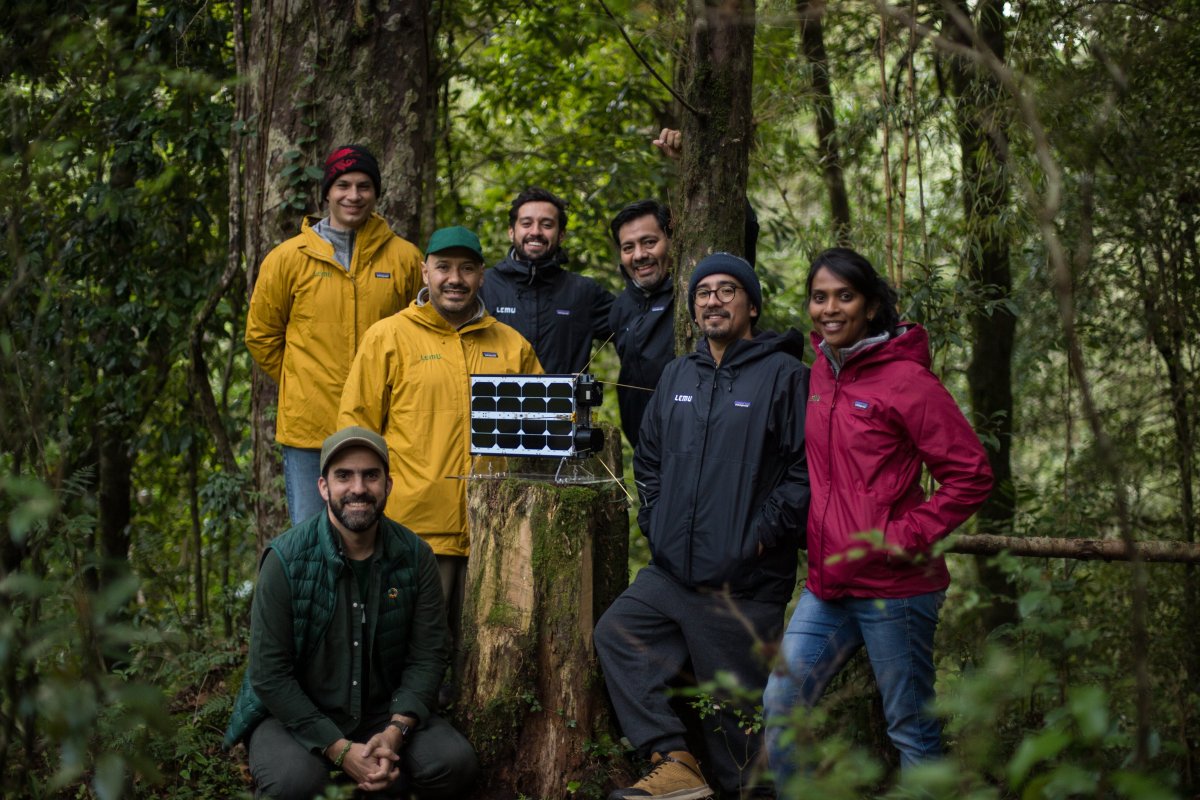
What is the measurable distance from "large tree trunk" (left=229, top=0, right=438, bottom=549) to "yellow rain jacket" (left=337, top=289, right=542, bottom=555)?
1.63 metres

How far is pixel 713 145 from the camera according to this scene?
A: 504 cm

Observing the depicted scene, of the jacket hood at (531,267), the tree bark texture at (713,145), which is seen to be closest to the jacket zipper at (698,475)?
the tree bark texture at (713,145)

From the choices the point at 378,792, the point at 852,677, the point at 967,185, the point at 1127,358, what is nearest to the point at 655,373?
the point at 852,677

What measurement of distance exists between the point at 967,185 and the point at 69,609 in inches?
237

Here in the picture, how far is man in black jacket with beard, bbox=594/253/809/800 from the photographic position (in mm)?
4254

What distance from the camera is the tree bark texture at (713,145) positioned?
5.02 m

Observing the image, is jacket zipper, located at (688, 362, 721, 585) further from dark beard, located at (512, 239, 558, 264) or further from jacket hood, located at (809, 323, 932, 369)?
dark beard, located at (512, 239, 558, 264)

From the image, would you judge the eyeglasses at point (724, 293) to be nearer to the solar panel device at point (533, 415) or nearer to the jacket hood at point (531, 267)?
the solar panel device at point (533, 415)

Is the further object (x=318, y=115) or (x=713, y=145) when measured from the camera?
(x=318, y=115)

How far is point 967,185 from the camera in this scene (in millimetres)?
7195

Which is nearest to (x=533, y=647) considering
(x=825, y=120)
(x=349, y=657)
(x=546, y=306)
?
(x=349, y=657)

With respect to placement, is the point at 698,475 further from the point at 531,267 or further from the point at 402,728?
the point at 531,267

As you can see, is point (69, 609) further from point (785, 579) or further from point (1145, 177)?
point (1145, 177)

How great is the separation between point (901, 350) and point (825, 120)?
23.6 ft
